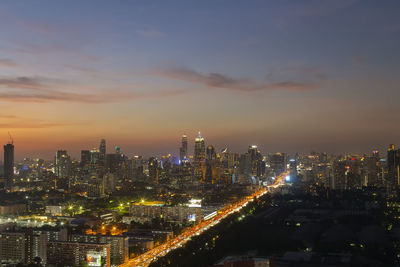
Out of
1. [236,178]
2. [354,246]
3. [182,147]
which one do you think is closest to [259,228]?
[354,246]

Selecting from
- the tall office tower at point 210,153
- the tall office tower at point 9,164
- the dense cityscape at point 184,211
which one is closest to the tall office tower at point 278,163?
the dense cityscape at point 184,211

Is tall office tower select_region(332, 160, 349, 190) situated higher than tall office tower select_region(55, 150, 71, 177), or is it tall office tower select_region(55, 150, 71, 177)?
tall office tower select_region(55, 150, 71, 177)

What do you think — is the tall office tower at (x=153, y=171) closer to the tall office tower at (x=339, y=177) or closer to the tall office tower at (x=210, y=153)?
the tall office tower at (x=210, y=153)

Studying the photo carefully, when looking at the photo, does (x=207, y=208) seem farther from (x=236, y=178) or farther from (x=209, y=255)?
(x=236, y=178)

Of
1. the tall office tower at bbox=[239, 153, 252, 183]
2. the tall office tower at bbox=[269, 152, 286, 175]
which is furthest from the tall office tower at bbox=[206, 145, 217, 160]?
the tall office tower at bbox=[269, 152, 286, 175]

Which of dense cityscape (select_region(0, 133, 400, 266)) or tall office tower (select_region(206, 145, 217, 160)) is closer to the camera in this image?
dense cityscape (select_region(0, 133, 400, 266))

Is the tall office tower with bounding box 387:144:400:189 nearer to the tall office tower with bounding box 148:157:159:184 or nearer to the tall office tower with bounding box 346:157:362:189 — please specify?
the tall office tower with bounding box 346:157:362:189

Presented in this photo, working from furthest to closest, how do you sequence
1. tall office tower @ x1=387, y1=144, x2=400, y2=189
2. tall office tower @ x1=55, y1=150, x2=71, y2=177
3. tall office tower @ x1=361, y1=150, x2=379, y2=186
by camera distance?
1. tall office tower @ x1=55, y1=150, x2=71, y2=177
2. tall office tower @ x1=361, y1=150, x2=379, y2=186
3. tall office tower @ x1=387, y1=144, x2=400, y2=189
